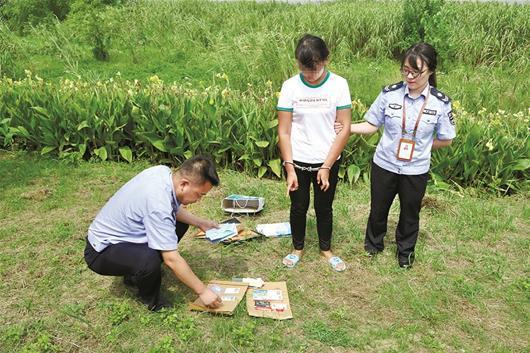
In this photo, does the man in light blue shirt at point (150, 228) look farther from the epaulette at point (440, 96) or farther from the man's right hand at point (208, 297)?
the epaulette at point (440, 96)

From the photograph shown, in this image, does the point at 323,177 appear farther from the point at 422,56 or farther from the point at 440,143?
the point at 422,56

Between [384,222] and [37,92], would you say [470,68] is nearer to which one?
[384,222]

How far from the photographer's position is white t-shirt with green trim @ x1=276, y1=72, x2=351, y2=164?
2979mm

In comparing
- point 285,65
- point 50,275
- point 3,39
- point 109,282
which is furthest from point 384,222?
point 3,39

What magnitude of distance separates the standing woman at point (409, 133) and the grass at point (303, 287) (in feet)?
1.41

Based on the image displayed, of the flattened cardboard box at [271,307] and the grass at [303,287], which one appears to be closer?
the grass at [303,287]

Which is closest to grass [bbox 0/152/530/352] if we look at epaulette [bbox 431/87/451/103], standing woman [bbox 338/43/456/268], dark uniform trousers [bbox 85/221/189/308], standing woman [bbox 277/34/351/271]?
dark uniform trousers [bbox 85/221/189/308]

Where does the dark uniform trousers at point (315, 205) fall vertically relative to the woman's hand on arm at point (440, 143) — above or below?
below

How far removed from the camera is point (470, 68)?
8.16 metres

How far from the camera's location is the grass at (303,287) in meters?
2.78

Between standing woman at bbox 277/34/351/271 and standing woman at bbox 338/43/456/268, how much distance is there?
0.32 m

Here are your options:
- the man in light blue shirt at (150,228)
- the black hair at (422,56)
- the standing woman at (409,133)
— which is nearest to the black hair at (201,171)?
the man in light blue shirt at (150,228)

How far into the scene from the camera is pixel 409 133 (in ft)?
10.2

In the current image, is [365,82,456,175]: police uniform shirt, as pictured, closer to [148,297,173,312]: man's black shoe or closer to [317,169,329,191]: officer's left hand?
[317,169,329,191]: officer's left hand
